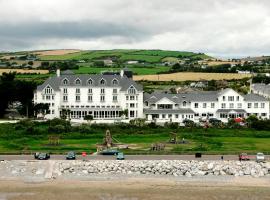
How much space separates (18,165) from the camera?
146 ft

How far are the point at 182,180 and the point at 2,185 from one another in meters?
13.3

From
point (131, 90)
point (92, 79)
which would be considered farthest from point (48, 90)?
point (131, 90)

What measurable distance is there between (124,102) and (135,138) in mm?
18626

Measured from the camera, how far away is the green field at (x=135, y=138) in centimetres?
5203

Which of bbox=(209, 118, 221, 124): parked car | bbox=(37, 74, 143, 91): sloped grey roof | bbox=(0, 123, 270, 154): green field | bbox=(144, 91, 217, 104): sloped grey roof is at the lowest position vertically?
bbox=(0, 123, 270, 154): green field

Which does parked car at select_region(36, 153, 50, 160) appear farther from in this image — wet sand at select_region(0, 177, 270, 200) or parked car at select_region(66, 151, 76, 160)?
wet sand at select_region(0, 177, 270, 200)

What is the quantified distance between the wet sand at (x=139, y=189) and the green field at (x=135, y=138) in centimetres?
897

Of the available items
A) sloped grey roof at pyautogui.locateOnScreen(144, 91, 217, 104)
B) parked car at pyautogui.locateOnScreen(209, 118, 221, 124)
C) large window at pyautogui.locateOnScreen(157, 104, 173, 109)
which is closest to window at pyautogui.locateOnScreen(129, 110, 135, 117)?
sloped grey roof at pyautogui.locateOnScreen(144, 91, 217, 104)

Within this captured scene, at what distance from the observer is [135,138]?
198ft

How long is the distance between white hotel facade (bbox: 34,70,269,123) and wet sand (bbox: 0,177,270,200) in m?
35.6

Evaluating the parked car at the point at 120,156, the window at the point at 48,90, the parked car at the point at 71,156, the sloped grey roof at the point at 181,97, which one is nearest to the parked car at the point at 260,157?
the parked car at the point at 120,156

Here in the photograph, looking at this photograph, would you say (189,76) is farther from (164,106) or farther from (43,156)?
(43,156)

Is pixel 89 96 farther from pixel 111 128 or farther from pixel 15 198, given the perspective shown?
pixel 15 198

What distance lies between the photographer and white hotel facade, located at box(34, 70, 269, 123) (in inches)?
3061
